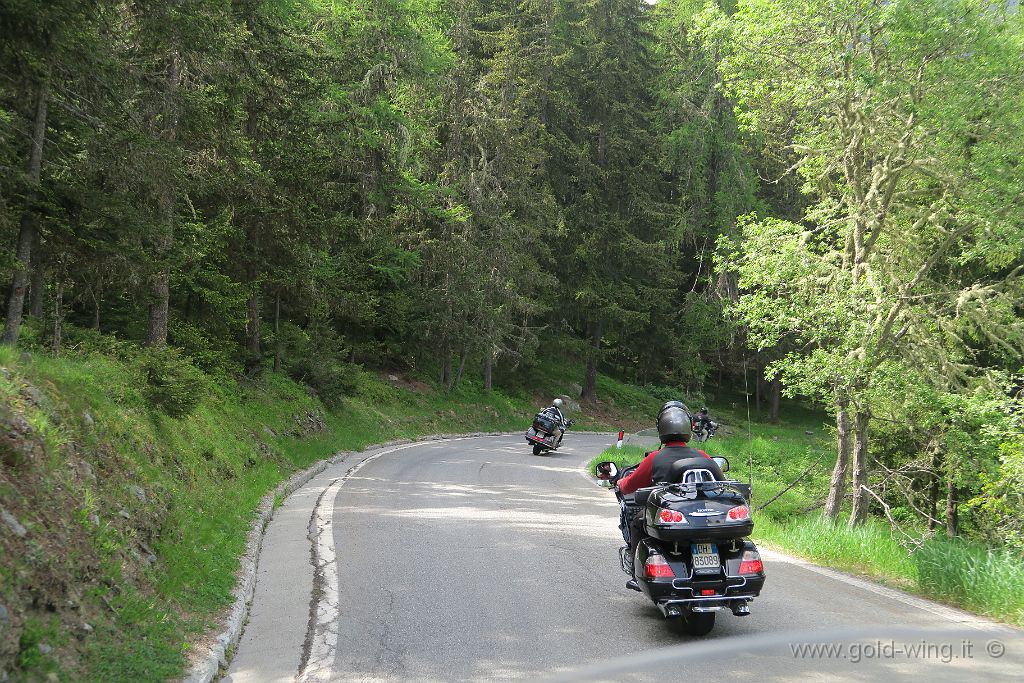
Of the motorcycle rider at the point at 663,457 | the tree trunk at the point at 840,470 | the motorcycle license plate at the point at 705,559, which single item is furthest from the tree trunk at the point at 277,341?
the motorcycle license plate at the point at 705,559

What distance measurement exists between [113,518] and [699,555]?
512cm

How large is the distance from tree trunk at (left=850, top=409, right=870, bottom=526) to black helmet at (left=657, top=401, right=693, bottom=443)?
804 cm

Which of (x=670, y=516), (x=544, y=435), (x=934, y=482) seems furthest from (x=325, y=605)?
(x=544, y=435)

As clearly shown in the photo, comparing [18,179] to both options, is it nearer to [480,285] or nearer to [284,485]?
[284,485]

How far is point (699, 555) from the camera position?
5793mm

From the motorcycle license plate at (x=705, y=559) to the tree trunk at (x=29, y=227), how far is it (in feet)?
26.9

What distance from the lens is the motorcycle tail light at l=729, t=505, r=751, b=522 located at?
5738 mm

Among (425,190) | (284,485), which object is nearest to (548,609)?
(284,485)

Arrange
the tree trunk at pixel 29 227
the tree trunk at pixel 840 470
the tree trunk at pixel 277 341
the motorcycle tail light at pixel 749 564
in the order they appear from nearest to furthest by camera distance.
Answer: the motorcycle tail light at pixel 749 564 → the tree trunk at pixel 29 227 → the tree trunk at pixel 840 470 → the tree trunk at pixel 277 341

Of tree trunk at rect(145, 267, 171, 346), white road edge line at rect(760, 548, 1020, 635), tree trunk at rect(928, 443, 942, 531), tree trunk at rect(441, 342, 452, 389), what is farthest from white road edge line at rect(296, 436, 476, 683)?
tree trunk at rect(441, 342, 452, 389)

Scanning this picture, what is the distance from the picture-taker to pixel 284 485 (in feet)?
48.7

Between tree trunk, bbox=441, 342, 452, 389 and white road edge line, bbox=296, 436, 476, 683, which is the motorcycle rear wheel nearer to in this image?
white road edge line, bbox=296, 436, 476, 683

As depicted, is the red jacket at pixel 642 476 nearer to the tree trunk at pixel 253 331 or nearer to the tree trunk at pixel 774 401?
the tree trunk at pixel 253 331

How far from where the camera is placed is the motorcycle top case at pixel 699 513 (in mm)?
5676
